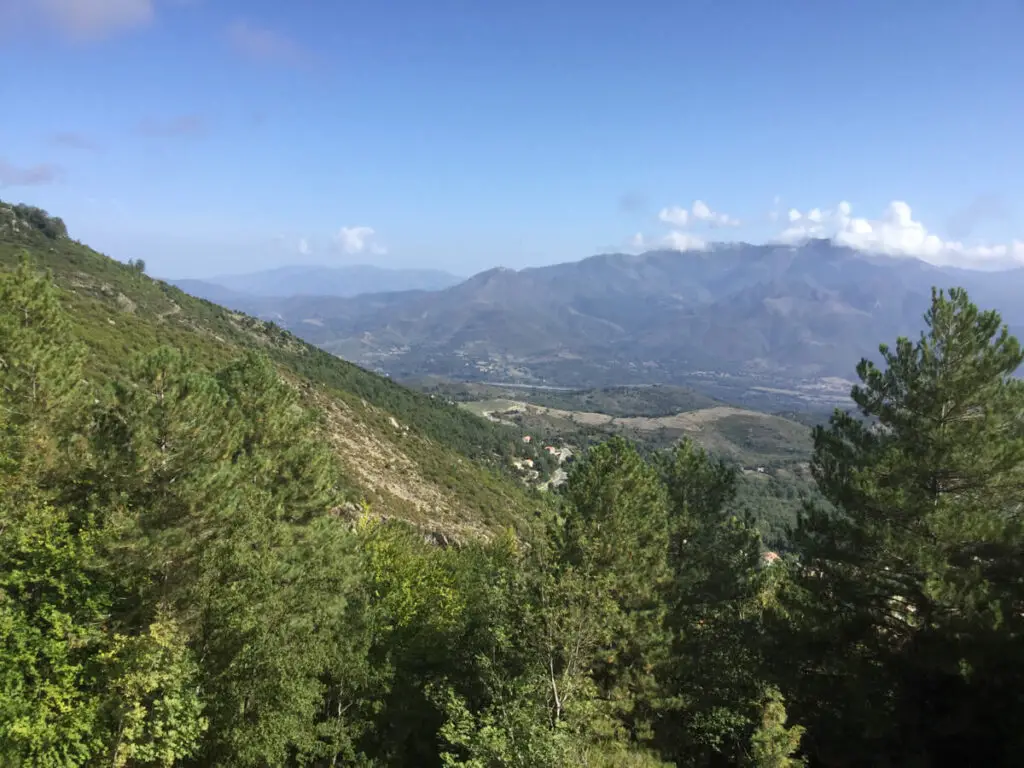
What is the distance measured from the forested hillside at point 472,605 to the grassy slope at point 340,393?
621cm

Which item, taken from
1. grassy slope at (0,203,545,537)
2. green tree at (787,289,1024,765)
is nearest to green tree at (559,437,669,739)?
grassy slope at (0,203,545,537)

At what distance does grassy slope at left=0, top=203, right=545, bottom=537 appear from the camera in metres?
60.8

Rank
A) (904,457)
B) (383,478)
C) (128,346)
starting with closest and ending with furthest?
(904,457) < (128,346) < (383,478)

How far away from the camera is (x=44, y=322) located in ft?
74.0

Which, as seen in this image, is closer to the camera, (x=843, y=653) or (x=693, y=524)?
(x=843, y=653)

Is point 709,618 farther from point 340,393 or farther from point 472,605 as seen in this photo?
point 340,393

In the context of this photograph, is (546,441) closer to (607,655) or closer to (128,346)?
(128,346)

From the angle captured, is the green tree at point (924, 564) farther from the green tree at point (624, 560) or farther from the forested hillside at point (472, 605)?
the green tree at point (624, 560)

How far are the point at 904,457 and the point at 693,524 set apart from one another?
1000 centimetres

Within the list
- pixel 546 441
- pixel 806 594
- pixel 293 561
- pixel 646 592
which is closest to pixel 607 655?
pixel 646 592

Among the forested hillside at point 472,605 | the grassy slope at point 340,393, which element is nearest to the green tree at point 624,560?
the forested hillside at point 472,605

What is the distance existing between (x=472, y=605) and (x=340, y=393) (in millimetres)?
69370

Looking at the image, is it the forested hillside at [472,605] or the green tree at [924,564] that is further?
the green tree at [924,564]

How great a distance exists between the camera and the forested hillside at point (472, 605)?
13844 millimetres
